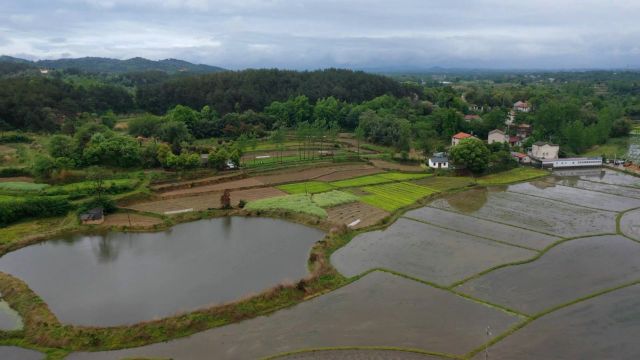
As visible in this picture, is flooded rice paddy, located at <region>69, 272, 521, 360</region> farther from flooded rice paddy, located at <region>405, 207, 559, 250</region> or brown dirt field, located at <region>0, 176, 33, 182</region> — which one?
brown dirt field, located at <region>0, 176, 33, 182</region>

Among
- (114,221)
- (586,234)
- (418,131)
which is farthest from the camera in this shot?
(418,131)

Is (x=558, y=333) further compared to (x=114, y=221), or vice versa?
(x=114, y=221)

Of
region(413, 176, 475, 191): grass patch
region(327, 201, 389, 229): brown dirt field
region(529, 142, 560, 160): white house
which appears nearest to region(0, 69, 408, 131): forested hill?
region(529, 142, 560, 160): white house

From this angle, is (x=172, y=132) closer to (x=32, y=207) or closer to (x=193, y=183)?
(x=193, y=183)

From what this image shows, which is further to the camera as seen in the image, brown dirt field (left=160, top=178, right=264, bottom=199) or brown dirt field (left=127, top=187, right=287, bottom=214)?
brown dirt field (left=160, top=178, right=264, bottom=199)

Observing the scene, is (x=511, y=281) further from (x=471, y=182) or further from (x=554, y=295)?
(x=471, y=182)

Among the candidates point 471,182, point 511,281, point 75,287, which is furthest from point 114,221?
point 471,182

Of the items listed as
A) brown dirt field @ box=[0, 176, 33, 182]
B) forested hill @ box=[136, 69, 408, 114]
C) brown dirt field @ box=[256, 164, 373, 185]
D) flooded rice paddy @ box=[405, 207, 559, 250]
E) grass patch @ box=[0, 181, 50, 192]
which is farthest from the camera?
forested hill @ box=[136, 69, 408, 114]
